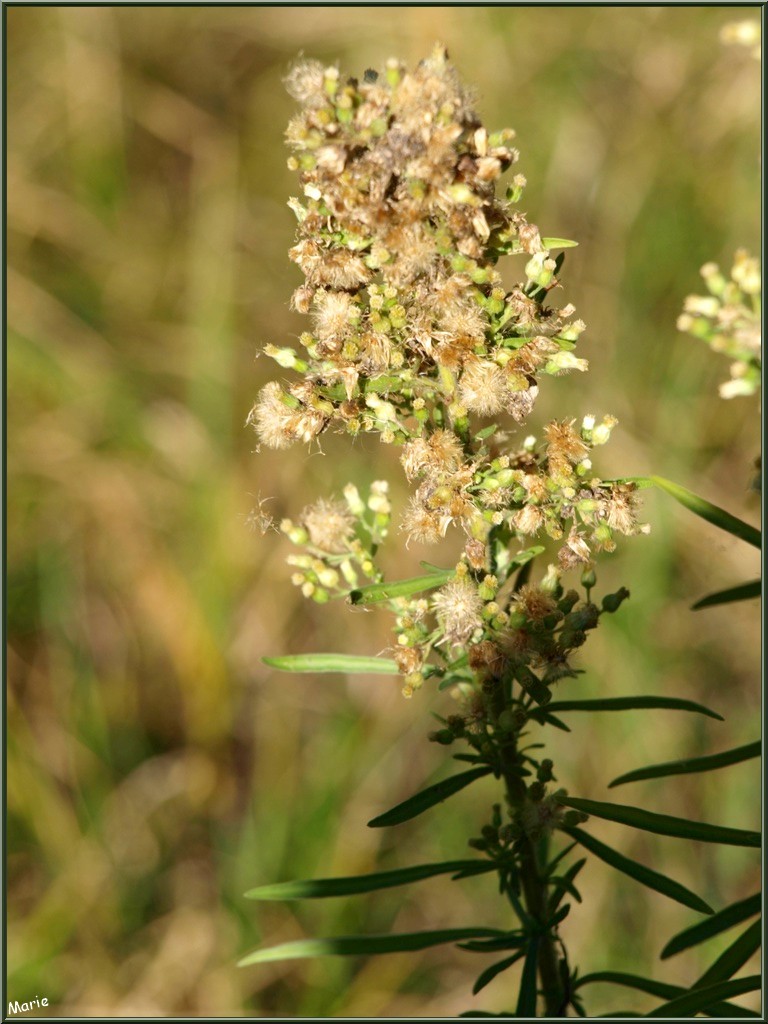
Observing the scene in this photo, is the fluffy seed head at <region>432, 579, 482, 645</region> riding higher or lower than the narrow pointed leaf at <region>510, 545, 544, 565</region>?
lower

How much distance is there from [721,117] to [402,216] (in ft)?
21.3

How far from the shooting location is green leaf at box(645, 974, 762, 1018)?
2.29 metres

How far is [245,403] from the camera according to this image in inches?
293

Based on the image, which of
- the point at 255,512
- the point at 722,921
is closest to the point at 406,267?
the point at 722,921

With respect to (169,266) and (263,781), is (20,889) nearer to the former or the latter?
(263,781)

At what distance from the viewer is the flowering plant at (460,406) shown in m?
2.12

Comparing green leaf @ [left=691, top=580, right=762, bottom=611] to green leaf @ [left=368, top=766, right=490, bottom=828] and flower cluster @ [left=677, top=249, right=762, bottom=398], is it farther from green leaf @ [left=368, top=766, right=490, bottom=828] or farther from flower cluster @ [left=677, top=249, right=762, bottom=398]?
green leaf @ [left=368, top=766, right=490, bottom=828]

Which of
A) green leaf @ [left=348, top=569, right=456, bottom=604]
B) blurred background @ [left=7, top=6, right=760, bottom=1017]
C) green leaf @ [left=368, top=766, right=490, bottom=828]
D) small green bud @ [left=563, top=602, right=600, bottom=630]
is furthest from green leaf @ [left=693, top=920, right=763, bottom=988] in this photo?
blurred background @ [left=7, top=6, right=760, bottom=1017]

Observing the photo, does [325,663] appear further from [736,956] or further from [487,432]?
[736,956]

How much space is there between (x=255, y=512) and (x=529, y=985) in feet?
9.58

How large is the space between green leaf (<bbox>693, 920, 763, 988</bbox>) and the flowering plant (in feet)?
0.06

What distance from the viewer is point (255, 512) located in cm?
489

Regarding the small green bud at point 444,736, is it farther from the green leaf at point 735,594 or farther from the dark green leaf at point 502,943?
the green leaf at point 735,594

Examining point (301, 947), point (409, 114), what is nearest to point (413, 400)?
point (409, 114)
